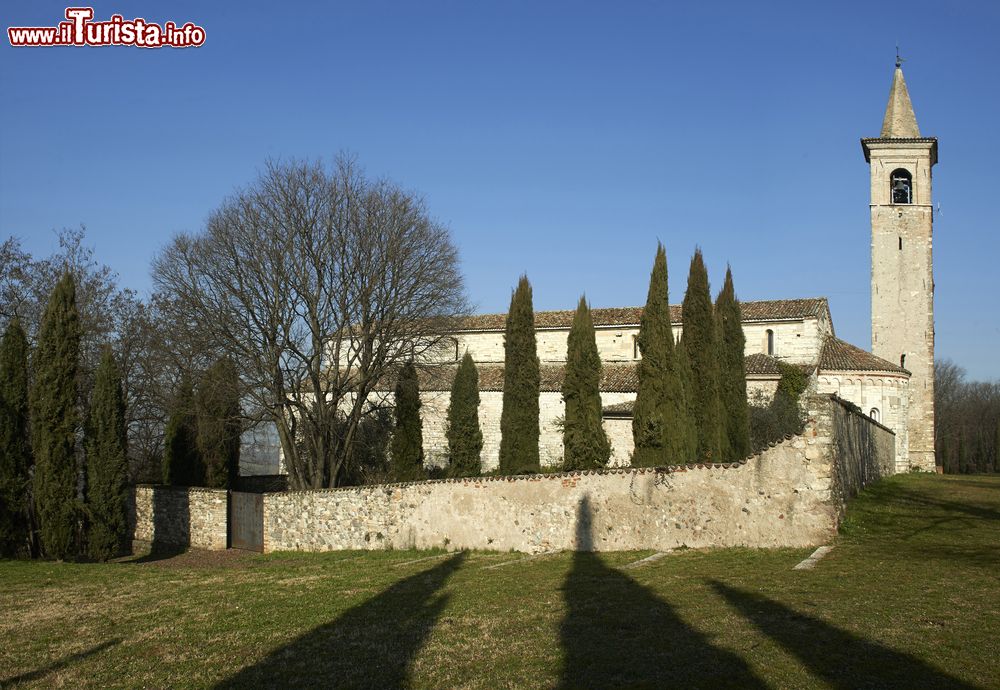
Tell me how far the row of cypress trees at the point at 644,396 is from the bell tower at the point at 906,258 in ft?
44.5

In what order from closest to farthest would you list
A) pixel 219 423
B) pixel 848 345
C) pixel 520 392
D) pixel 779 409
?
pixel 219 423
pixel 520 392
pixel 779 409
pixel 848 345

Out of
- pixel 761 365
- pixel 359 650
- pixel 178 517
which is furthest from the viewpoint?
pixel 761 365

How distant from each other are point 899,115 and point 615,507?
36.1 m

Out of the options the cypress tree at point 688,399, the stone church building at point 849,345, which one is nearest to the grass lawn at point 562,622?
the cypress tree at point 688,399

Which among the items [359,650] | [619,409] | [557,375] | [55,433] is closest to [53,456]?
[55,433]

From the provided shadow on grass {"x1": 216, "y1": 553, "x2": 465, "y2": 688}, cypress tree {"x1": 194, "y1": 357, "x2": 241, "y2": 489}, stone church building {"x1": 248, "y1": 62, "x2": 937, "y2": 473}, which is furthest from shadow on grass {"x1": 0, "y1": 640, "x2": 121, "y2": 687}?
stone church building {"x1": 248, "y1": 62, "x2": 937, "y2": 473}

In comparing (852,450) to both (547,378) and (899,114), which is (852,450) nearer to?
(547,378)

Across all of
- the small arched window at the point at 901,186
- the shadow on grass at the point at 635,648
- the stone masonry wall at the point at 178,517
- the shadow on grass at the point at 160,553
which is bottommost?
the shadow on grass at the point at 160,553

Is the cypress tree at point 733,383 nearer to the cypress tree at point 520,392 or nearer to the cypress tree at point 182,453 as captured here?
the cypress tree at point 520,392

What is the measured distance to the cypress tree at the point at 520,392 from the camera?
2862 centimetres

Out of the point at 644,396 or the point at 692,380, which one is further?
the point at 692,380

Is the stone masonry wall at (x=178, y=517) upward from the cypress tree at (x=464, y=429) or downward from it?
downward

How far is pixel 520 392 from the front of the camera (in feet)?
95.4

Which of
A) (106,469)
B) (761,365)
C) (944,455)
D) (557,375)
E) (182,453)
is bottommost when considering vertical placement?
(944,455)
